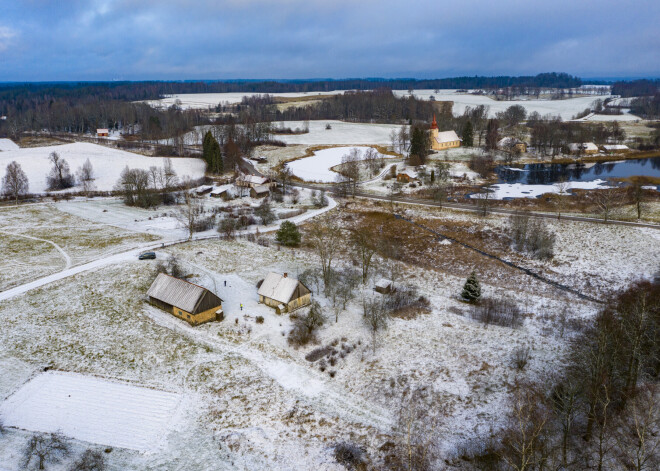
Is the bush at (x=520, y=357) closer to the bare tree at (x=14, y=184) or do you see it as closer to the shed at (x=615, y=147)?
the bare tree at (x=14, y=184)

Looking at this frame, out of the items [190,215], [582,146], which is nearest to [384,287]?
[190,215]

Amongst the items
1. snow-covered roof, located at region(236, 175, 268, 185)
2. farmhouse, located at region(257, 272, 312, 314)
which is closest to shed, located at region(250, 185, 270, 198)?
snow-covered roof, located at region(236, 175, 268, 185)

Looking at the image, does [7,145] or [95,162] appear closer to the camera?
[95,162]

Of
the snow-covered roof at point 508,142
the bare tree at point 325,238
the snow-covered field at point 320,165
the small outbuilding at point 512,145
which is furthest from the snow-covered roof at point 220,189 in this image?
the snow-covered roof at point 508,142

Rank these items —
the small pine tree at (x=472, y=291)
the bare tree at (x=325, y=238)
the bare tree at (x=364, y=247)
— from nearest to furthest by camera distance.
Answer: the small pine tree at (x=472, y=291) < the bare tree at (x=364, y=247) < the bare tree at (x=325, y=238)

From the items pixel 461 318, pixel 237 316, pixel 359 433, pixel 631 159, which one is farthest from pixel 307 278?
pixel 631 159

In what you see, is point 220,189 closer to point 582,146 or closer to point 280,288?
point 280,288
